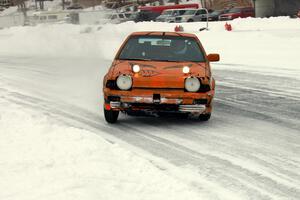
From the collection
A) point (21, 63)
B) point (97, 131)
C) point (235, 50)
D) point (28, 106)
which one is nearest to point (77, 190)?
point (97, 131)

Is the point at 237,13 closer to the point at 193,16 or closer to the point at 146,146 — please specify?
the point at 193,16

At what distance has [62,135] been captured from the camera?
6734 millimetres

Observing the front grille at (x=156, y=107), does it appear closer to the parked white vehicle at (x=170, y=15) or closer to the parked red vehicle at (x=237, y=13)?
the parked red vehicle at (x=237, y=13)

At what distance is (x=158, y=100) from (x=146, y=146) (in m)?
0.99

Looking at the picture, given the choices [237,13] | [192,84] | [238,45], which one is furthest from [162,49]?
[237,13]

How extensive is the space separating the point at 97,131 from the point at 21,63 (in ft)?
41.1

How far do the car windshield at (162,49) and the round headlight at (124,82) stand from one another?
2.82 feet

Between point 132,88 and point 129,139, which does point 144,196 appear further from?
point 132,88

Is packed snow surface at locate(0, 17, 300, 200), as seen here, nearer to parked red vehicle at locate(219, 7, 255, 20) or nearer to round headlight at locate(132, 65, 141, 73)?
round headlight at locate(132, 65, 141, 73)

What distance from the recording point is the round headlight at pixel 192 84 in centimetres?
740

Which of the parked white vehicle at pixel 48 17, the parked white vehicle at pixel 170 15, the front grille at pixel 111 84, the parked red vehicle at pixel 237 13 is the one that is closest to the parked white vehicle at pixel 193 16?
the parked white vehicle at pixel 170 15

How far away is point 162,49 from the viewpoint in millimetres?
8383

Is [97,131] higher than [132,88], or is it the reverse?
[132,88]

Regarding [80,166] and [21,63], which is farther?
[21,63]
